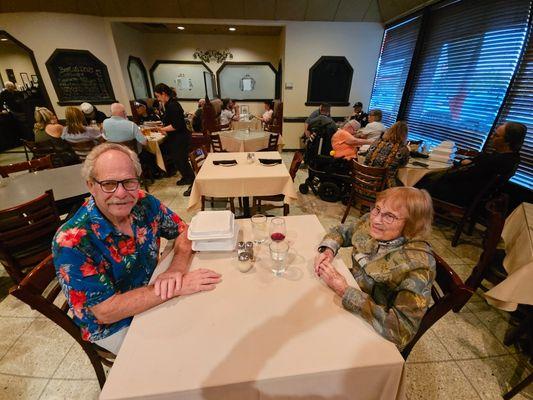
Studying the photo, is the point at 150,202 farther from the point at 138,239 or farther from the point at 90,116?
the point at 90,116

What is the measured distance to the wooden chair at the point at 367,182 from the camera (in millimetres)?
2432

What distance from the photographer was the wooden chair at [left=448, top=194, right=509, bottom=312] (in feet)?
4.55

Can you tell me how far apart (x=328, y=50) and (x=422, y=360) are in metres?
5.96

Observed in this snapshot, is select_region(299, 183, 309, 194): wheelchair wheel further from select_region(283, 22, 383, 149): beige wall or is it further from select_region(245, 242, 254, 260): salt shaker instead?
select_region(283, 22, 383, 149): beige wall

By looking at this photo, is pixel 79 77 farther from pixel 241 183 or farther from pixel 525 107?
pixel 525 107

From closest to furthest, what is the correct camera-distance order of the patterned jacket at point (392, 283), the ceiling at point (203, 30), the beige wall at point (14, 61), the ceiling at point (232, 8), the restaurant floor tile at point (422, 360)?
1. the patterned jacket at point (392, 283)
2. the restaurant floor tile at point (422, 360)
3. the ceiling at point (232, 8)
4. the ceiling at point (203, 30)
5. the beige wall at point (14, 61)

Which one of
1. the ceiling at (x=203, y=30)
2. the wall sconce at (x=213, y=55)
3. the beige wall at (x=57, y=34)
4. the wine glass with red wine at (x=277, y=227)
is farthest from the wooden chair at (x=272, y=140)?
the wall sconce at (x=213, y=55)

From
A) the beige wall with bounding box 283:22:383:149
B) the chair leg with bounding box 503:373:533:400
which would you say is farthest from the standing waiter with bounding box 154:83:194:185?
the chair leg with bounding box 503:373:533:400

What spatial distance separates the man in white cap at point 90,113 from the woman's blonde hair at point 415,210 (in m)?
5.56

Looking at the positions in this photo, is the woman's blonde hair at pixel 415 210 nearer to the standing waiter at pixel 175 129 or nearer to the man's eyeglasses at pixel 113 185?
the man's eyeglasses at pixel 113 185

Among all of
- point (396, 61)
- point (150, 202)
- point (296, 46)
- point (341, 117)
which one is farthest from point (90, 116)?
point (396, 61)

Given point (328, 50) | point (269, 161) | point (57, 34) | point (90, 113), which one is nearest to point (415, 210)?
point (269, 161)

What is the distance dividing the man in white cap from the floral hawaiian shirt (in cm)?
476

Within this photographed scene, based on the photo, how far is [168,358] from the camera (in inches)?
27.2
